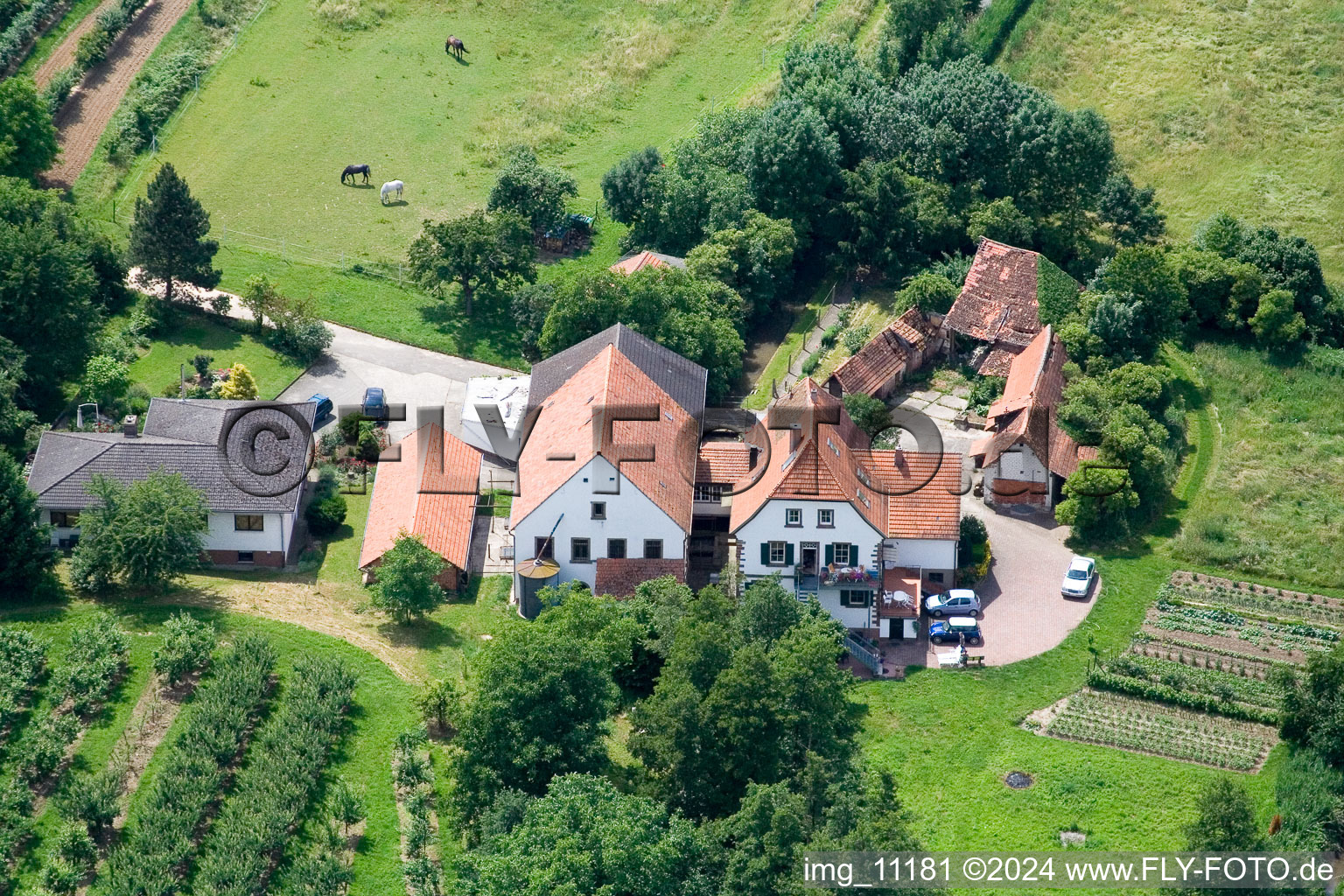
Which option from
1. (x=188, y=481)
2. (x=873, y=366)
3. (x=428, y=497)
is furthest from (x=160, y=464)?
(x=873, y=366)

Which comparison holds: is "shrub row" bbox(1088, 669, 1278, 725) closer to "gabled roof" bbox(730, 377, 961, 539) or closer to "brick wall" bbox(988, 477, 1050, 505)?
"gabled roof" bbox(730, 377, 961, 539)

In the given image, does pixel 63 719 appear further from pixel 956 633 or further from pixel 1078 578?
pixel 1078 578

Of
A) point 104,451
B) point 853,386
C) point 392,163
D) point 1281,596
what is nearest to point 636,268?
point 853,386

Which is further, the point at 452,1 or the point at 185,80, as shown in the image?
the point at 452,1

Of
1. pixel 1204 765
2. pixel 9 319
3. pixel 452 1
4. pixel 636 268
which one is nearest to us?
pixel 1204 765

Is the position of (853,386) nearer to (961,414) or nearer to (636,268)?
(961,414)

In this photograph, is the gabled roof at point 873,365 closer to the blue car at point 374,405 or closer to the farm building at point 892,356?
the farm building at point 892,356
